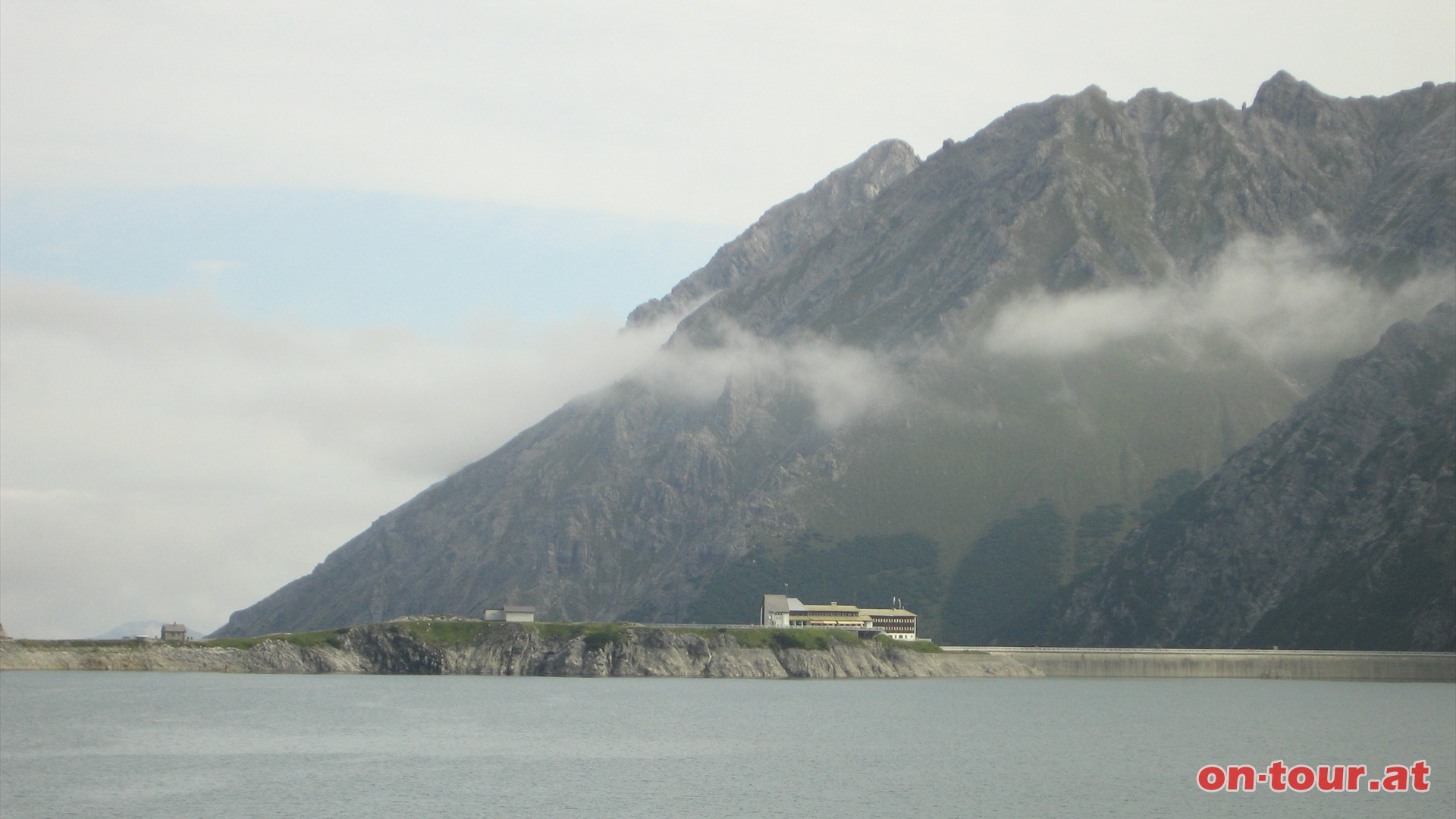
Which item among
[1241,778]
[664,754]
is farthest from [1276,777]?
[664,754]

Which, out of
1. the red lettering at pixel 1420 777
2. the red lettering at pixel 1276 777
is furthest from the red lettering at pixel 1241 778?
the red lettering at pixel 1420 777

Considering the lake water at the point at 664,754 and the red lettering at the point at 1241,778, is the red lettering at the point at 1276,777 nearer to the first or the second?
the lake water at the point at 664,754

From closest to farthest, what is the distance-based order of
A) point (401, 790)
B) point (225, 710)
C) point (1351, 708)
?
point (401, 790), point (225, 710), point (1351, 708)

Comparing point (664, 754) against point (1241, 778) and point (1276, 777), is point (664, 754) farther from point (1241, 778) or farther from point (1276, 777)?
point (1276, 777)

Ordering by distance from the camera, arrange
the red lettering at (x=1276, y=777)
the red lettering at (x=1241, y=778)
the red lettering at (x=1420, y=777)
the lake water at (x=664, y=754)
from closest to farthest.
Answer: the lake water at (x=664, y=754) → the red lettering at (x=1420, y=777) → the red lettering at (x=1276, y=777) → the red lettering at (x=1241, y=778)

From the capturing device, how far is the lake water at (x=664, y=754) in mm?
103312

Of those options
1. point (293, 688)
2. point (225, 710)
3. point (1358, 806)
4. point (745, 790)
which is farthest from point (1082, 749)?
point (293, 688)

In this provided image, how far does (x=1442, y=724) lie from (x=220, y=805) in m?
130

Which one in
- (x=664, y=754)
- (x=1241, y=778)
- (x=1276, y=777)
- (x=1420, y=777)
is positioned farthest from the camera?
(x=664, y=754)

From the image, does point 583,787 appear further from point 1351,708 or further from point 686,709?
point 1351,708

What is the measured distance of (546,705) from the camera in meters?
175

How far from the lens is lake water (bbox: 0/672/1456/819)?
10331 cm

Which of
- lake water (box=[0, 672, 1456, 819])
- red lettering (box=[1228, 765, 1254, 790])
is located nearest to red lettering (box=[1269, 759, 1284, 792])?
lake water (box=[0, 672, 1456, 819])

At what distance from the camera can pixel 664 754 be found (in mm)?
129125
